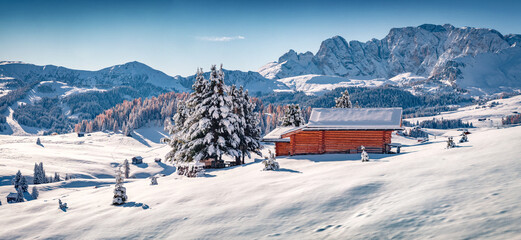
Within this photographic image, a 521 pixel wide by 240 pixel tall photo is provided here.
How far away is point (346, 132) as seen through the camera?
31.1m

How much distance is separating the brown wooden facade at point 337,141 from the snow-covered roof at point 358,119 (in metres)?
0.59

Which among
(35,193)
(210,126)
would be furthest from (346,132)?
(35,193)

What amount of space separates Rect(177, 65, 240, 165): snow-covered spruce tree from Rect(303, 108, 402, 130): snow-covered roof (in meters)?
7.74

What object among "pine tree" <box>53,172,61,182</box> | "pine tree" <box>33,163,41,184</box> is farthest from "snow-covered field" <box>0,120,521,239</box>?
"pine tree" <box>53,172,61,182</box>

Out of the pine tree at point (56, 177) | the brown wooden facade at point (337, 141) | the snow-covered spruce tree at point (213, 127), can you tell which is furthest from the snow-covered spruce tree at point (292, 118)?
the pine tree at point (56, 177)

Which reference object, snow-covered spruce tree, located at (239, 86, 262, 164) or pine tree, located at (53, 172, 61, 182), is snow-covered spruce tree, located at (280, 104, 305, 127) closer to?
snow-covered spruce tree, located at (239, 86, 262, 164)

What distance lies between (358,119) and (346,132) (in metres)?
1.86

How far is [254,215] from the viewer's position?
38.8 feet

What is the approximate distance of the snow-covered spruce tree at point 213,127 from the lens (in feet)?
101

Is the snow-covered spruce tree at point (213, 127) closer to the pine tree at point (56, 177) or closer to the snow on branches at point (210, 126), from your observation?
the snow on branches at point (210, 126)

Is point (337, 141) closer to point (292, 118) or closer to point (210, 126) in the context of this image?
point (210, 126)

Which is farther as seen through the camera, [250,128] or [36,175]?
[36,175]

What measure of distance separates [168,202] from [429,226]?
37.0ft

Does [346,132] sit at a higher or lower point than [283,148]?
higher
